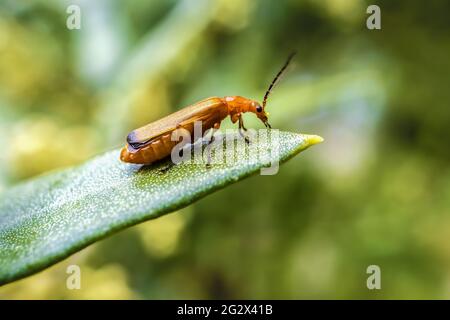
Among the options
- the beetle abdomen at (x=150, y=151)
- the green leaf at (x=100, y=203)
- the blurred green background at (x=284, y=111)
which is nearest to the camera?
the green leaf at (x=100, y=203)

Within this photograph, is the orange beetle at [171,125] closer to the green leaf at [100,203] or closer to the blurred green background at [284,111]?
the green leaf at [100,203]

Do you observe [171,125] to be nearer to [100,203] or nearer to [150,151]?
[150,151]

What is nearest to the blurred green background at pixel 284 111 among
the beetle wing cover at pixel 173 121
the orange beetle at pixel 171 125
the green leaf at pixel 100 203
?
the orange beetle at pixel 171 125

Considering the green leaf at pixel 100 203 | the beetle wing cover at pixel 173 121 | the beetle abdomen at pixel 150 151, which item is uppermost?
the beetle wing cover at pixel 173 121

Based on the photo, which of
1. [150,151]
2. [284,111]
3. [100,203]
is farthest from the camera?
[284,111]

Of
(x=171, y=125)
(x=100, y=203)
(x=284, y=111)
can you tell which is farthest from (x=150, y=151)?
(x=284, y=111)

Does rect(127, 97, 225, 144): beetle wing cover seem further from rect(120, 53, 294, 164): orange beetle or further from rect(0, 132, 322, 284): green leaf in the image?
rect(0, 132, 322, 284): green leaf

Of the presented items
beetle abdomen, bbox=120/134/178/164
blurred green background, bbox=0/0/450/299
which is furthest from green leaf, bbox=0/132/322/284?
blurred green background, bbox=0/0/450/299
